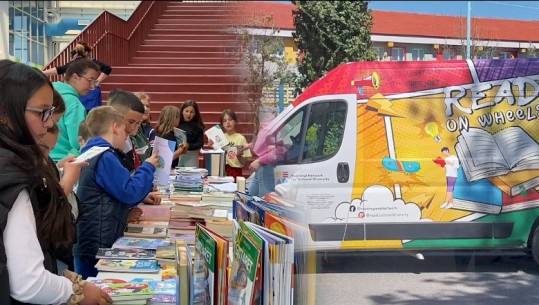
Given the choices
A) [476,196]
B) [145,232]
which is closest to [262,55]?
[145,232]

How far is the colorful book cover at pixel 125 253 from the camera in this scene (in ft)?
9.24

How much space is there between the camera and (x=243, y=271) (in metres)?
1.90

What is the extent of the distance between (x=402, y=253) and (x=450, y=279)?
0.63 metres

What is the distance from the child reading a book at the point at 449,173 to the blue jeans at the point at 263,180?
1.50 meters

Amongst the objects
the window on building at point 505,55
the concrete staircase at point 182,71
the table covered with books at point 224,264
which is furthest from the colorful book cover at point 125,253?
the concrete staircase at point 182,71

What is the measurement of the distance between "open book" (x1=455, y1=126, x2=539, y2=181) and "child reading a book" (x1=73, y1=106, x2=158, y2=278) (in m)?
3.03

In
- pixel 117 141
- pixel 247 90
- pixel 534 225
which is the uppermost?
pixel 247 90

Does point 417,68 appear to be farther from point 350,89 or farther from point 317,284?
point 317,284

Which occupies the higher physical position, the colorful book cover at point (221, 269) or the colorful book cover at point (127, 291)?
the colorful book cover at point (221, 269)

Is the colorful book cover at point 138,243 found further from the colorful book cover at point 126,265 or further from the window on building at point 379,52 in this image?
the window on building at point 379,52

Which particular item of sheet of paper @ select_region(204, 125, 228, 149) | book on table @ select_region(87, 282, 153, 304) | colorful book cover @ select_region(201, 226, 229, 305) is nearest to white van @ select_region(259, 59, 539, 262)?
sheet of paper @ select_region(204, 125, 228, 149)

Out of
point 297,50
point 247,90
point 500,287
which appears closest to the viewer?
point 297,50

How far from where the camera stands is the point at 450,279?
453 centimetres

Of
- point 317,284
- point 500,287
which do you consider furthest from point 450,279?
point 317,284
